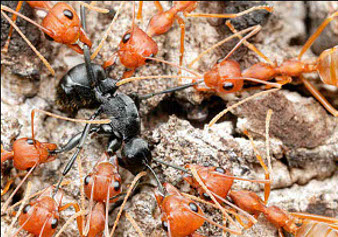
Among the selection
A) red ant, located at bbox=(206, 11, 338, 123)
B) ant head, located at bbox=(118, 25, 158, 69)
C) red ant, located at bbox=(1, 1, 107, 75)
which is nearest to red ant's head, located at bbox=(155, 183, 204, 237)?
ant head, located at bbox=(118, 25, 158, 69)

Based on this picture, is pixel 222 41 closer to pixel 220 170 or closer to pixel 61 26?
pixel 220 170

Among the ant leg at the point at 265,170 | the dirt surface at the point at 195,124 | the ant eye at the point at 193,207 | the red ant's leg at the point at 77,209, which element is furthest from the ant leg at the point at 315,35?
the red ant's leg at the point at 77,209

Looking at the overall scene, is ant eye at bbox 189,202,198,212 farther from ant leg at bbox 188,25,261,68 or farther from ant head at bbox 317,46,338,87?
ant head at bbox 317,46,338,87

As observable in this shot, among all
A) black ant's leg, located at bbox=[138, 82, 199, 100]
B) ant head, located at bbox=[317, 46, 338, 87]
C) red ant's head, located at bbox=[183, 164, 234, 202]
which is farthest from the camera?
ant head, located at bbox=[317, 46, 338, 87]

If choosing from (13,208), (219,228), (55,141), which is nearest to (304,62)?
(219,228)

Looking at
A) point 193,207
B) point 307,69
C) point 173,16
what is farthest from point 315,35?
point 193,207

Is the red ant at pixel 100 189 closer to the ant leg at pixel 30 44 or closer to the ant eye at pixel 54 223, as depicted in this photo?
the ant eye at pixel 54 223
